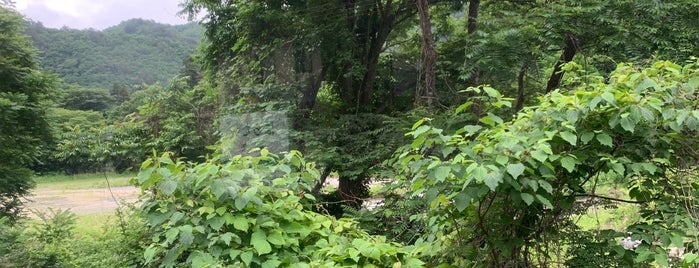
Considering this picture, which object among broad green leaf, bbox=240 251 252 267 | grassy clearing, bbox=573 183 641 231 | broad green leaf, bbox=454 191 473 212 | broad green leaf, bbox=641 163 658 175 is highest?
broad green leaf, bbox=641 163 658 175

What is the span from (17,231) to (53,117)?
1.46 m

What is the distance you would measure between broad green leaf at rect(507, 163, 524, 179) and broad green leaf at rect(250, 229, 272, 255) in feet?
2.73

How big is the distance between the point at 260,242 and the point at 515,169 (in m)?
0.88

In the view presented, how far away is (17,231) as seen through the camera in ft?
15.0

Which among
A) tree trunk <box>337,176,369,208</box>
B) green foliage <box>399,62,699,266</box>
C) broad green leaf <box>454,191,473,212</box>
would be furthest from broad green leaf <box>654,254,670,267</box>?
tree trunk <box>337,176,369,208</box>

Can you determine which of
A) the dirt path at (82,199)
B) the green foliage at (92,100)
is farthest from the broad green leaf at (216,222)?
the green foliage at (92,100)

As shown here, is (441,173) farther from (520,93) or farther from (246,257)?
(520,93)

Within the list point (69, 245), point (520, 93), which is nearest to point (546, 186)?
point (520, 93)

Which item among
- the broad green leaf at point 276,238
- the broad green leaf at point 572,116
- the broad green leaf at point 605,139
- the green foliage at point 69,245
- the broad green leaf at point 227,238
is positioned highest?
the broad green leaf at point 572,116

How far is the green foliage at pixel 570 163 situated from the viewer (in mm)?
1359

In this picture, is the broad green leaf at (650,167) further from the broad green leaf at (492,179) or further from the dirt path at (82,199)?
the dirt path at (82,199)

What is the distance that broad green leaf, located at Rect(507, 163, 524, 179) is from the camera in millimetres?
1278

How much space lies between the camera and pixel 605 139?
1.39 m

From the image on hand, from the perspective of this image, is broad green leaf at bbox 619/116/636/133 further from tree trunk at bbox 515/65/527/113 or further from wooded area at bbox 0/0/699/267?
tree trunk at bbox 515/65/527/113
